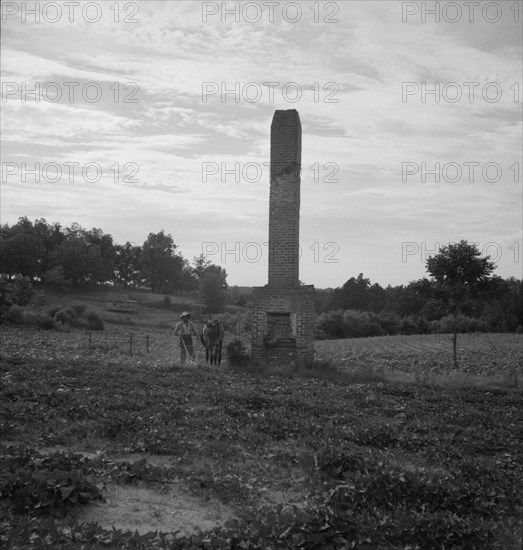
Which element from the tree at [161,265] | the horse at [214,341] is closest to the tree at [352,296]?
the tree at [161,265]

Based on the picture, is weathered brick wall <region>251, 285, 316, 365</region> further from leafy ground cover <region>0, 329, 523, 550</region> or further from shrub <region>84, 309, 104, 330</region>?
shrub <region>84, 309, 104, 330</region>

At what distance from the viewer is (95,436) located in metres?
8.90

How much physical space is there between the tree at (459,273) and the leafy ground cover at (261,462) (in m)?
8.12

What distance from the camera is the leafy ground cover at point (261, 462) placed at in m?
5.42

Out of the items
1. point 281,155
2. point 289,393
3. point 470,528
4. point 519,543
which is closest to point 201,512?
point 470,528

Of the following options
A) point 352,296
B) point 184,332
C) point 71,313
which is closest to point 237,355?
point 184,332

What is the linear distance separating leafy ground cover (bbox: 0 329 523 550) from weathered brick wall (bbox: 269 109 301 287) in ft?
15.0

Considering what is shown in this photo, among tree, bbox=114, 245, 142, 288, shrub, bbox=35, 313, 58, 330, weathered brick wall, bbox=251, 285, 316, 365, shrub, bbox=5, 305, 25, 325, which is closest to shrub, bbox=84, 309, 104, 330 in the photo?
shrub, bbox=35, 313, 58, 330

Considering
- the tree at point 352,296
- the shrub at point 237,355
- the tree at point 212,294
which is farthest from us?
the tree at point 352,296

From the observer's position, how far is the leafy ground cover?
17.8ft

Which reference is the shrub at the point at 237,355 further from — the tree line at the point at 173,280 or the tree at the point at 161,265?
the tree at the point at 161,265

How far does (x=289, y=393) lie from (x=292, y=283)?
Result: 5.18 meters

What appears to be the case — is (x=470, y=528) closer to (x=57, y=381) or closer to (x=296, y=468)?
(x=296, y=468)

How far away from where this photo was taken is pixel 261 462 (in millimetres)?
7852
